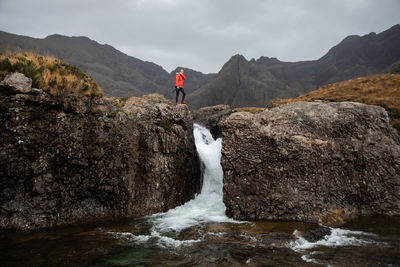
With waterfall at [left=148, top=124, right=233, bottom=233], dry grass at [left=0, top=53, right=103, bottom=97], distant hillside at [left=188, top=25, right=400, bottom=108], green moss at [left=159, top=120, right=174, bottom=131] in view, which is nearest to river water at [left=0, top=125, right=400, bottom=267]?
waterfall at [left=148, top=124, right=233, bottom=233]

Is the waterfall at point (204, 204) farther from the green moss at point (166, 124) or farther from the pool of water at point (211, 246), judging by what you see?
the green moss at point (166, 124)

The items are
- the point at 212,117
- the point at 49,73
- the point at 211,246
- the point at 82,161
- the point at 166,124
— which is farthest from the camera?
the point at 212,117

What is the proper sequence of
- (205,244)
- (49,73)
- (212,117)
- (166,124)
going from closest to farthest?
(205,244)
(49,73)
(166,124)
(212,117)

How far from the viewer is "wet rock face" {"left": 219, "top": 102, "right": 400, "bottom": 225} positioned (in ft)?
37.4

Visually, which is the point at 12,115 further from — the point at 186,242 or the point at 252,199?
the point at 252,199

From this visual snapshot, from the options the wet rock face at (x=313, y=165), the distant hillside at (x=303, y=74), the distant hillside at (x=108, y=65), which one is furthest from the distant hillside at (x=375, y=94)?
the distant hillside at (x=108, y=65)

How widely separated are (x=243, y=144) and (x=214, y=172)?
649 centimetres

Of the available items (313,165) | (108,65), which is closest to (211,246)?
(313,165)

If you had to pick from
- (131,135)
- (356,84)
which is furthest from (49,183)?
(356,84)

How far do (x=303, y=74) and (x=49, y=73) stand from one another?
13314 cm

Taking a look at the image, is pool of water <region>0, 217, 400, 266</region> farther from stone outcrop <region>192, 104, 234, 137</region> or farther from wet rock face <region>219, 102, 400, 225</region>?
stone outcrop <region>192, 104, 234, 137</region>

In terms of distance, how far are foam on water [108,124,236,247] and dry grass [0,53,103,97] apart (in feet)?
29.0

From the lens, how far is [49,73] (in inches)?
479

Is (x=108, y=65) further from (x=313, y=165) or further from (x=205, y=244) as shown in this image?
(x=205, y=244)
